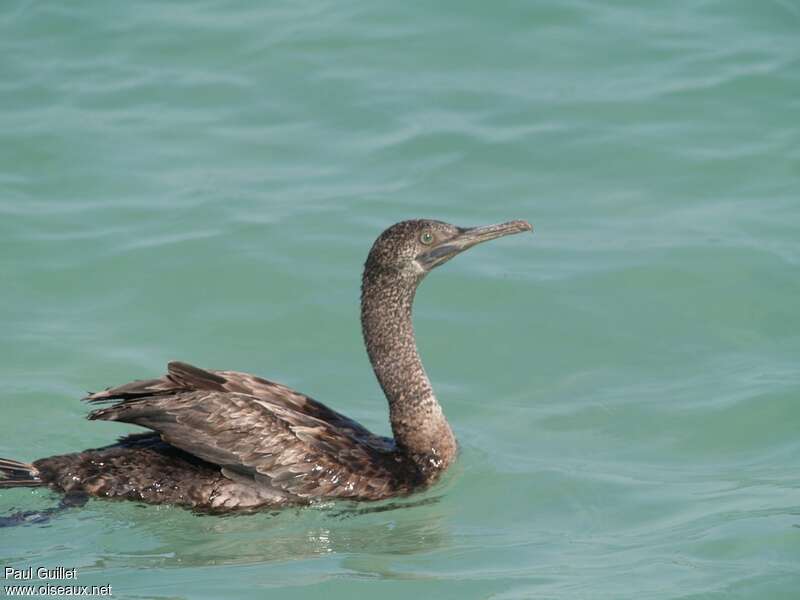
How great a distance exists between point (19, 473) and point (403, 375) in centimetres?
225

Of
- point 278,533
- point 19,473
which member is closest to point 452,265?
point 278,533

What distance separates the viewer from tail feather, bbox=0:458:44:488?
8.88 meters

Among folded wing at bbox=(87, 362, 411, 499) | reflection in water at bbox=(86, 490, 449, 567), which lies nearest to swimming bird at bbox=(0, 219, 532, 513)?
folded wing at bbox=(87, 362, 411, 499)

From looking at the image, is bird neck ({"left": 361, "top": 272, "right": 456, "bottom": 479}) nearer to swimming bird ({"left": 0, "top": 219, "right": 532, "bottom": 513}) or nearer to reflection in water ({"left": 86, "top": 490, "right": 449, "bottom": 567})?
swimming bird ({"left": 0, "top": 219, "right": 532, "bottom": 513})

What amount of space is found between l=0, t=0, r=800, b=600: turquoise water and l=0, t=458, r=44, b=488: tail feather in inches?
5.5

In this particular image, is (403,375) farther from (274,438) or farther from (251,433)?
(251,433)

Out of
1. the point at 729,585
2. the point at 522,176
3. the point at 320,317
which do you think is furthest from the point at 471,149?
the point at 729,585

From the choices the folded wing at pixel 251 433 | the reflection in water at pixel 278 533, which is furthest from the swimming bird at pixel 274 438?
the reflection in water at pixel 278 533

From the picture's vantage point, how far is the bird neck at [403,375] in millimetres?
9312

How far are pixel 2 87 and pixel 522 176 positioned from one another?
17.8 ft

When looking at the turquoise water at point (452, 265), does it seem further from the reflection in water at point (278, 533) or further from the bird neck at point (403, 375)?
the bird neck at point (403, 375)

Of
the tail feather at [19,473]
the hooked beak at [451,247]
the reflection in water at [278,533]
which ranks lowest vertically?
the reflection in water at [278,533]

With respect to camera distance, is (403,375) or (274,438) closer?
(274,438)

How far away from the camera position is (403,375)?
941 centimetres
